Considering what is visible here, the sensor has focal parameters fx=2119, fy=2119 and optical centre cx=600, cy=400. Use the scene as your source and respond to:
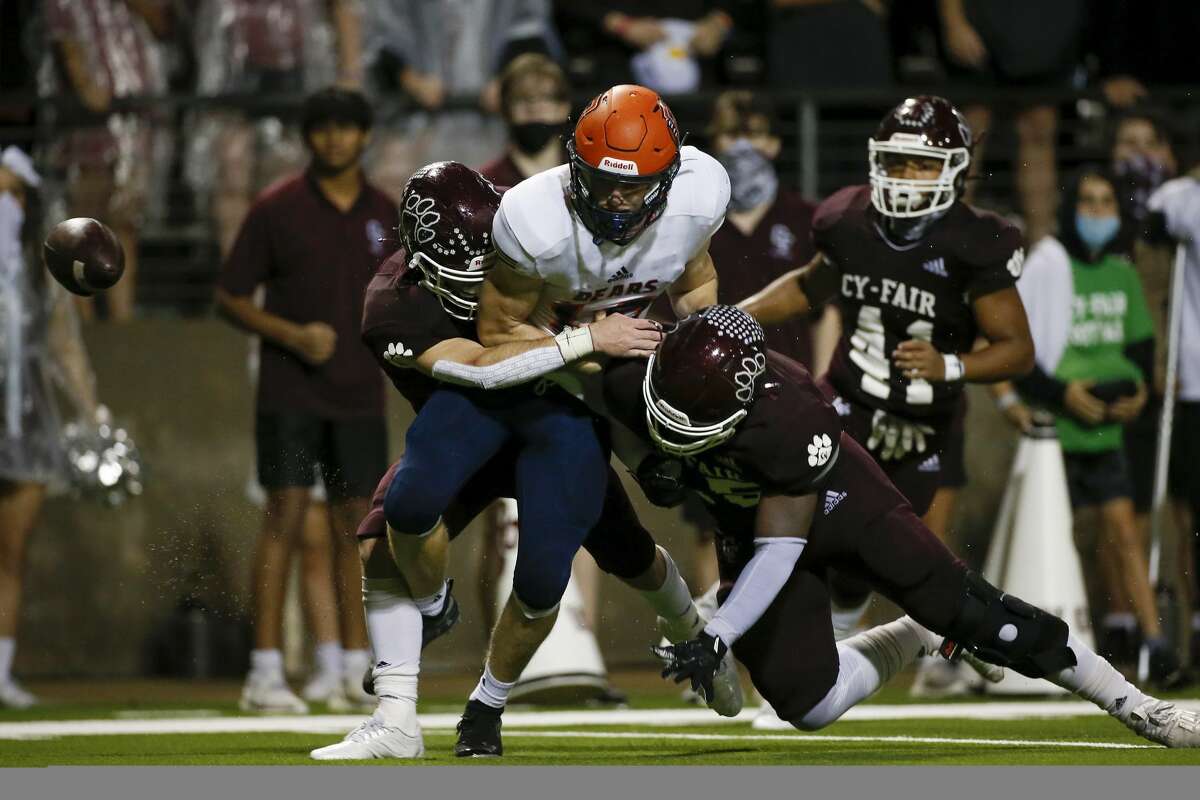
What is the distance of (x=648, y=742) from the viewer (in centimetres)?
669

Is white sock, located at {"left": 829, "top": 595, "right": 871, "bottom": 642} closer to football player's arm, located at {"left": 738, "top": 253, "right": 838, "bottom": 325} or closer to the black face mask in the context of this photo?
football player's arm, located at {"left": 738, "top": 253, "right": 838, "bottom": 325}

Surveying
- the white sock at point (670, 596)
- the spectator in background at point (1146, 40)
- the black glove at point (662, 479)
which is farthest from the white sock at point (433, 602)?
the spectator in background at point (1146, 40)

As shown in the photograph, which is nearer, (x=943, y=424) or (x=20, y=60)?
(x=943, y=424)

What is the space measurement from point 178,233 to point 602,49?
2.29 meters

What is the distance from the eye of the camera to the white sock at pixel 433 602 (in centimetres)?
630

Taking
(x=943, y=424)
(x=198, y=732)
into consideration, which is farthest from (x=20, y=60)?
(x=943, y=424)

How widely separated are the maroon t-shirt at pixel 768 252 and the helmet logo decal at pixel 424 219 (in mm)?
2642

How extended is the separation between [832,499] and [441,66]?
513cm

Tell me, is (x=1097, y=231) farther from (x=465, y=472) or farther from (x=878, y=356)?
(x=465, y=472)

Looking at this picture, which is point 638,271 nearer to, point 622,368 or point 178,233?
point 622,368

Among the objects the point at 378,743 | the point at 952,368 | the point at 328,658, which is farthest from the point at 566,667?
the point at 378,743

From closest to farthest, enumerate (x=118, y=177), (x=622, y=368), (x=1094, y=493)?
(x=622, y=368), (x=1094, y=493), (x=118, y=177)

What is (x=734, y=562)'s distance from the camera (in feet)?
19.7

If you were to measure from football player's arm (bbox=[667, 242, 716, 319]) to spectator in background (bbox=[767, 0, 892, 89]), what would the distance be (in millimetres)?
4463
